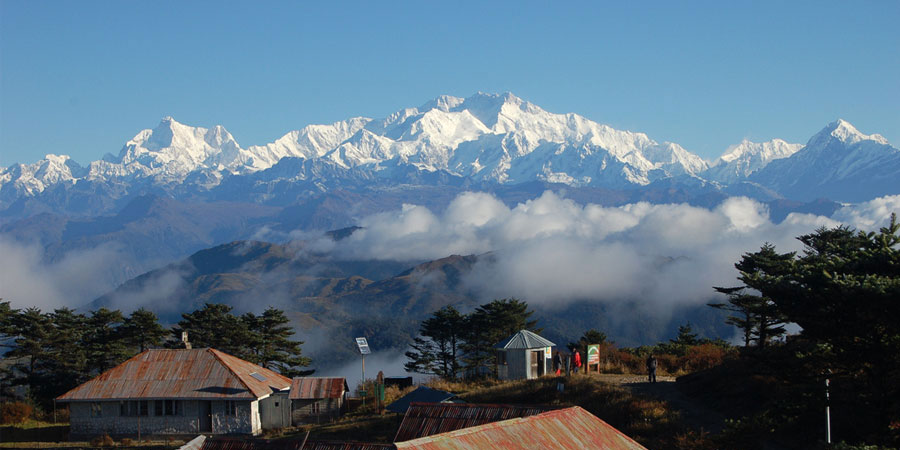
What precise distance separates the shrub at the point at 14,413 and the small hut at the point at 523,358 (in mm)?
28337

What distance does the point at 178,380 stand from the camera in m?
40.8

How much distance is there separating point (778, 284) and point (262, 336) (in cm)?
5330

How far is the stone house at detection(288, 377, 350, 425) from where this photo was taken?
40.8 meters

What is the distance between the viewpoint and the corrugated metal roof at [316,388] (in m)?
40.8

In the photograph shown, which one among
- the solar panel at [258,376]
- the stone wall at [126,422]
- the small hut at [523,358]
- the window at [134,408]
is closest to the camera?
the stone wall at [126,422]

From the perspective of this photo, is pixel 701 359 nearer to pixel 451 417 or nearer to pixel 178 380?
pixel 451 417

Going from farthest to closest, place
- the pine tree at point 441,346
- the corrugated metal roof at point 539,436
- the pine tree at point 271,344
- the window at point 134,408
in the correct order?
the pine tree at point 441,346 < the pine tree at point 271,344 < the window at point 134,408 < the corrugated metal roof at point 539,436

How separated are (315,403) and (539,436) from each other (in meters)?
23.0

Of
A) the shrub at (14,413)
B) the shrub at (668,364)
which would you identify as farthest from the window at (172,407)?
the shrub at (668,364)

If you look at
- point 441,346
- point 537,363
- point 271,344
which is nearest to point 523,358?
point 537,363

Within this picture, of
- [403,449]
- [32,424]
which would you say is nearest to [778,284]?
[403,449]

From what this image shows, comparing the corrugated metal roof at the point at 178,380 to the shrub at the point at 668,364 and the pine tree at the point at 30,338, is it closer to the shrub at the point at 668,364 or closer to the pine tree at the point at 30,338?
the pine tree at the point at 30,338

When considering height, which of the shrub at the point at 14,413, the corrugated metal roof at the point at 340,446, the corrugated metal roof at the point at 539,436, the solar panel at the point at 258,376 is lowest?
the shrub at the point at 14,413

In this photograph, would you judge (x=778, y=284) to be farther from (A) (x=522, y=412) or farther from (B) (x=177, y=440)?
(B) (x=177, y=440)
